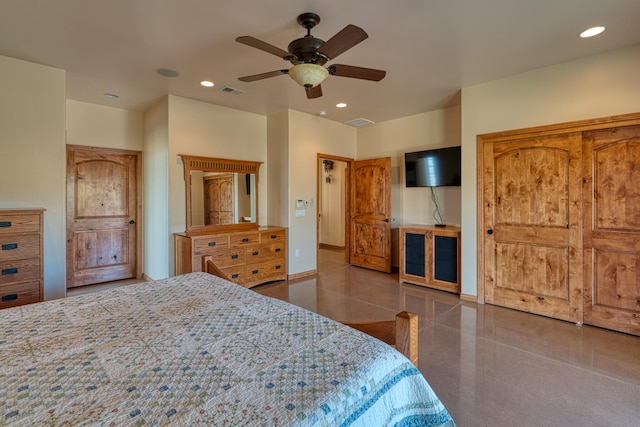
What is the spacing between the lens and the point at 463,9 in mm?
2391

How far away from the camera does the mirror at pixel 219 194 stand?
4551 millimetres

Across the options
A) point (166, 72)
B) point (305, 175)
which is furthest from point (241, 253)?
point (166, 72)

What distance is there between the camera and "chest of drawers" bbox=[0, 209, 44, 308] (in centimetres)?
280

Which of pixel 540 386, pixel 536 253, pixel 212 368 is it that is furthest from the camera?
pixel 536 253

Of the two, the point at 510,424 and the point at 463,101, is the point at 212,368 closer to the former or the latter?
the point at 510,424

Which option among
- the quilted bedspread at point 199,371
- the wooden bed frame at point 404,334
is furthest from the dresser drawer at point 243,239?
the wooden bed frame at point 404,334

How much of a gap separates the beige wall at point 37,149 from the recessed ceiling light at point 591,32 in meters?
5.25

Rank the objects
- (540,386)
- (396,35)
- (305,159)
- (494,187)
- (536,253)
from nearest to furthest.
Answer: (540,386)
(396,35)
(536,253)
(494,187)
(305,159)

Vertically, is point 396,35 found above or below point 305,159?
above

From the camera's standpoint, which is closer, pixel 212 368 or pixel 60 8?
pixel 212 368

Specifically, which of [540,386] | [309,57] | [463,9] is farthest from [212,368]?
[463,9]

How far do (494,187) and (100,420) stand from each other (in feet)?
13.8

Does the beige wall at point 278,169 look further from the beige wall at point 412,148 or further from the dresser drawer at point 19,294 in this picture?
the dresser drawer at point 19,294

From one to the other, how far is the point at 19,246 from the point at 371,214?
474 cm
